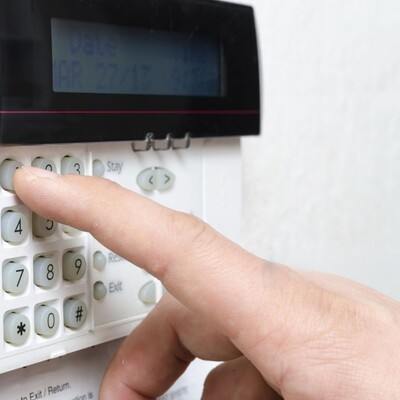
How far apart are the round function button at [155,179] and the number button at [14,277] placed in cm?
8

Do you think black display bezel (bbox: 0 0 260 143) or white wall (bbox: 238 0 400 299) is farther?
white wall (bbox: 238 0 400 299)

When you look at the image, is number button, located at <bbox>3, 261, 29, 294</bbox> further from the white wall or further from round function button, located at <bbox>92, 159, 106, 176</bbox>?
the white wall

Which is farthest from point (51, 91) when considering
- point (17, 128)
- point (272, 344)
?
point (272, 344)

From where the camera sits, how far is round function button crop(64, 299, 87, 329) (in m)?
0.32

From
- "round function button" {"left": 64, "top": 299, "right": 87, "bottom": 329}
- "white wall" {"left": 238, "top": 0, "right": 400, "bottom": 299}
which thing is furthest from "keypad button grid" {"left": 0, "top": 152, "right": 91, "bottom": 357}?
"white wall" {"left": 238, "top": 0, "right": 400, "bottom": 299}

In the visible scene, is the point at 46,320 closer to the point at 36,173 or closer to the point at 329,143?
the point at 36,173

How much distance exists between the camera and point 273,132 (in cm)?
46

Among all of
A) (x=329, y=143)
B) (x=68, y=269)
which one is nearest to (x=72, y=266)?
(x=68, y=269)

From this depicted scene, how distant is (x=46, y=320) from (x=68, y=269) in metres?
0.02

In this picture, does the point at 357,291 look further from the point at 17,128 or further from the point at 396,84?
the point at 396,84

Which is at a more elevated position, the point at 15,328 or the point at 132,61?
the point at 132,61

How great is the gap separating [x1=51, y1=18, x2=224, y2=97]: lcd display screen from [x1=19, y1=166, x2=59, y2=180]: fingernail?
0.11 ft

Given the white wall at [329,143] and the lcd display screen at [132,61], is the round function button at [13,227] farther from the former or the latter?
the white wall at [329,143]

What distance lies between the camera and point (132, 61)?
1.10 ft
